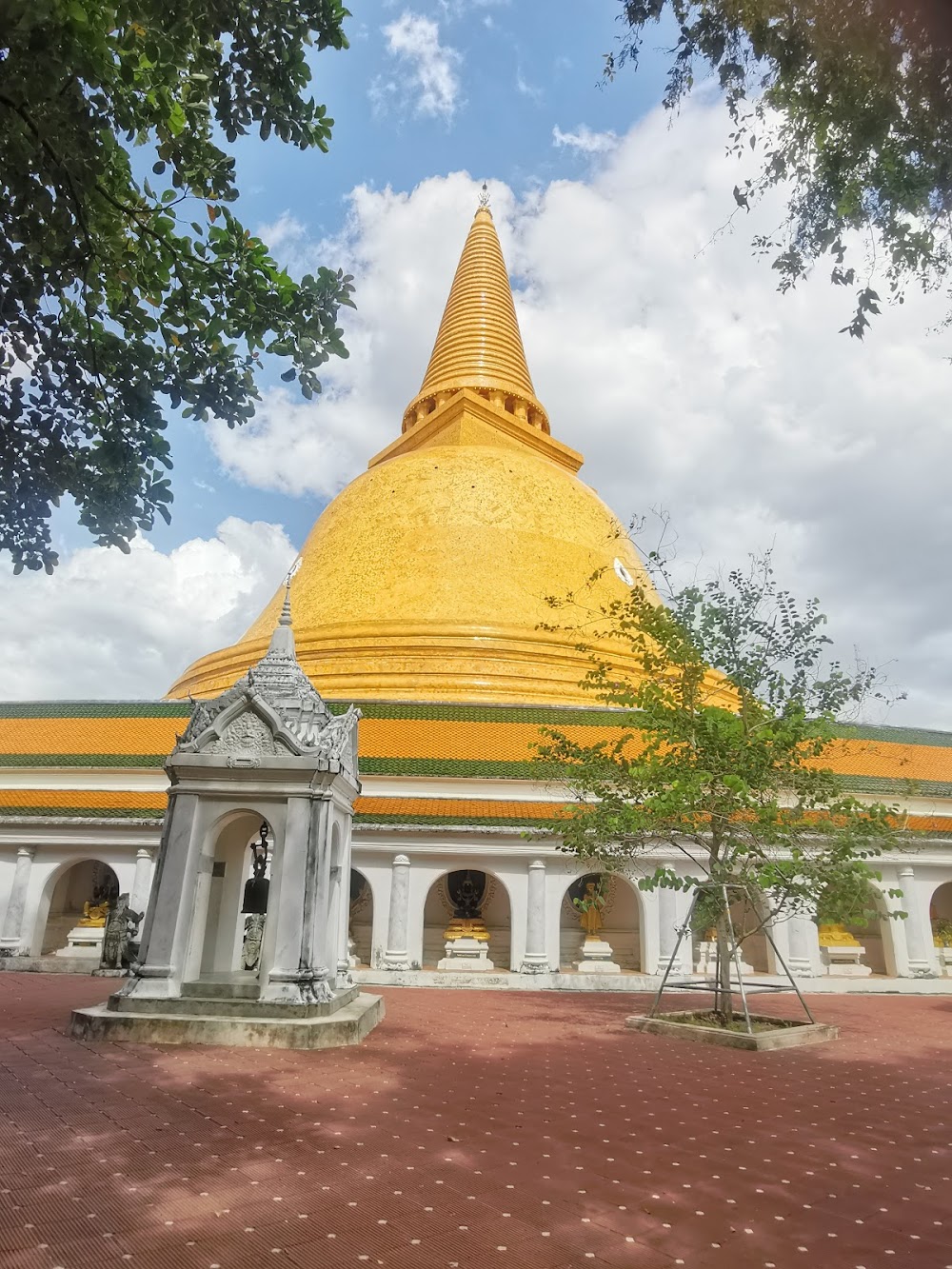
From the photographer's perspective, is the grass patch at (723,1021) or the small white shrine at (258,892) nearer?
the small white shrine at (258,892)

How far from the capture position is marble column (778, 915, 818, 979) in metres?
16.0

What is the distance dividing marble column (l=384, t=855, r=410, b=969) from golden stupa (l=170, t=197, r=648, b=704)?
516cm

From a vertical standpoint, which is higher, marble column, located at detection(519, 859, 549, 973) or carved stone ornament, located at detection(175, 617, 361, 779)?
carved stone ornament, located at detection(175, 617, 361, 779)

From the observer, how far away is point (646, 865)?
1599 cm

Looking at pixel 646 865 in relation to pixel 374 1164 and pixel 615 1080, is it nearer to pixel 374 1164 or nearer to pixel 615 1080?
pixel 615 1080

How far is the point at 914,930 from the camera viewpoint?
1688cm

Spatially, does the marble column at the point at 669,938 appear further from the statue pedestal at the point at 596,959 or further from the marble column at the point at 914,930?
the marble column at the point at 914,930

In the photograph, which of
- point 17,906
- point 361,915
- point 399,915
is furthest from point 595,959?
point 17,906

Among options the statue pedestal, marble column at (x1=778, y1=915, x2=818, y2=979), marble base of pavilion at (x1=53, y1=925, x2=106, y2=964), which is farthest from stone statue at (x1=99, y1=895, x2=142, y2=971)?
marble column at (x1=778, y1=915, x2=818, y2=979)

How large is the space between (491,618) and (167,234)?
1707 cm

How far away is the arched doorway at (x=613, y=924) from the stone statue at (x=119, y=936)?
7.67 metres

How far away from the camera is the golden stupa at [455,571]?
20.8 m

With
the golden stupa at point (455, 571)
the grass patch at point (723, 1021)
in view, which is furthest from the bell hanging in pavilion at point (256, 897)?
the golden stupa at point (455, 571)

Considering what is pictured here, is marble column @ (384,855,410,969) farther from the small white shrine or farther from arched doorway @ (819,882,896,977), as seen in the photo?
arched doorway @ (819,882,896,977)
